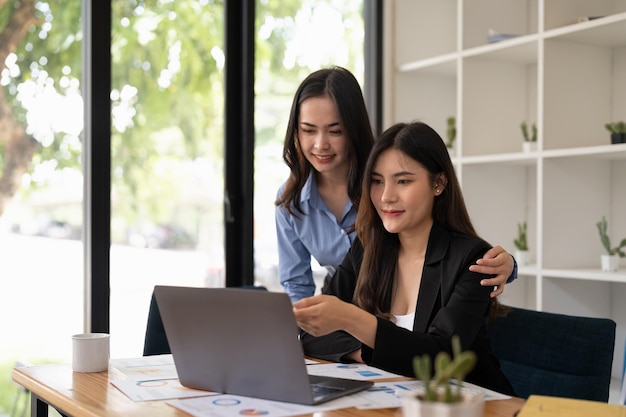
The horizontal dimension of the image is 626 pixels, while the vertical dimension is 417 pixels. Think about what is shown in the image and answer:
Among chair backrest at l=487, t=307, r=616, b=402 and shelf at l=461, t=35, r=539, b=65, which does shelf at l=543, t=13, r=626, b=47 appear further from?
chair backrest at l=487, t=307, r=616, b=402

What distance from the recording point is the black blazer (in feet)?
5.05

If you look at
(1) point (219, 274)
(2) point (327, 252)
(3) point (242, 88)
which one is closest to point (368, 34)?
(3) point (242, 88)

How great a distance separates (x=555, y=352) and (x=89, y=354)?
100cm

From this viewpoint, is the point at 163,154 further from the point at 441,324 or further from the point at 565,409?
the point at 565,409

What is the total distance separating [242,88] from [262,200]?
0.48 metres

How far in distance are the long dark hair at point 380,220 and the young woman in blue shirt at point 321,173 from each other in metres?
0.30

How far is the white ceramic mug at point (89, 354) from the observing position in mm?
1605

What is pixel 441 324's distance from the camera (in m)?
1.64

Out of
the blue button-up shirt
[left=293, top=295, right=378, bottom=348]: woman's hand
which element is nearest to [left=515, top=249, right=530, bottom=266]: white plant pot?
the blue button-up shirt

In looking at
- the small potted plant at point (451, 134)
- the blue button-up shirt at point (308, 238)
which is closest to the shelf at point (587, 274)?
the small potted plant at point (451, 134)

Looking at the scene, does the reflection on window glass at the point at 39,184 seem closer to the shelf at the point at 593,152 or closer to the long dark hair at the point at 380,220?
the long dark hair at the point at 380,220

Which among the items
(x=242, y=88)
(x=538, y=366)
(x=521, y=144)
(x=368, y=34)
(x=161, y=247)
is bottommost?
(x=538, y=366)

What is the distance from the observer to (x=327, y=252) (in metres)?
2.36

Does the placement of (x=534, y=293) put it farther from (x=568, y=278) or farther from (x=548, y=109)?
(x=548, y=109)
